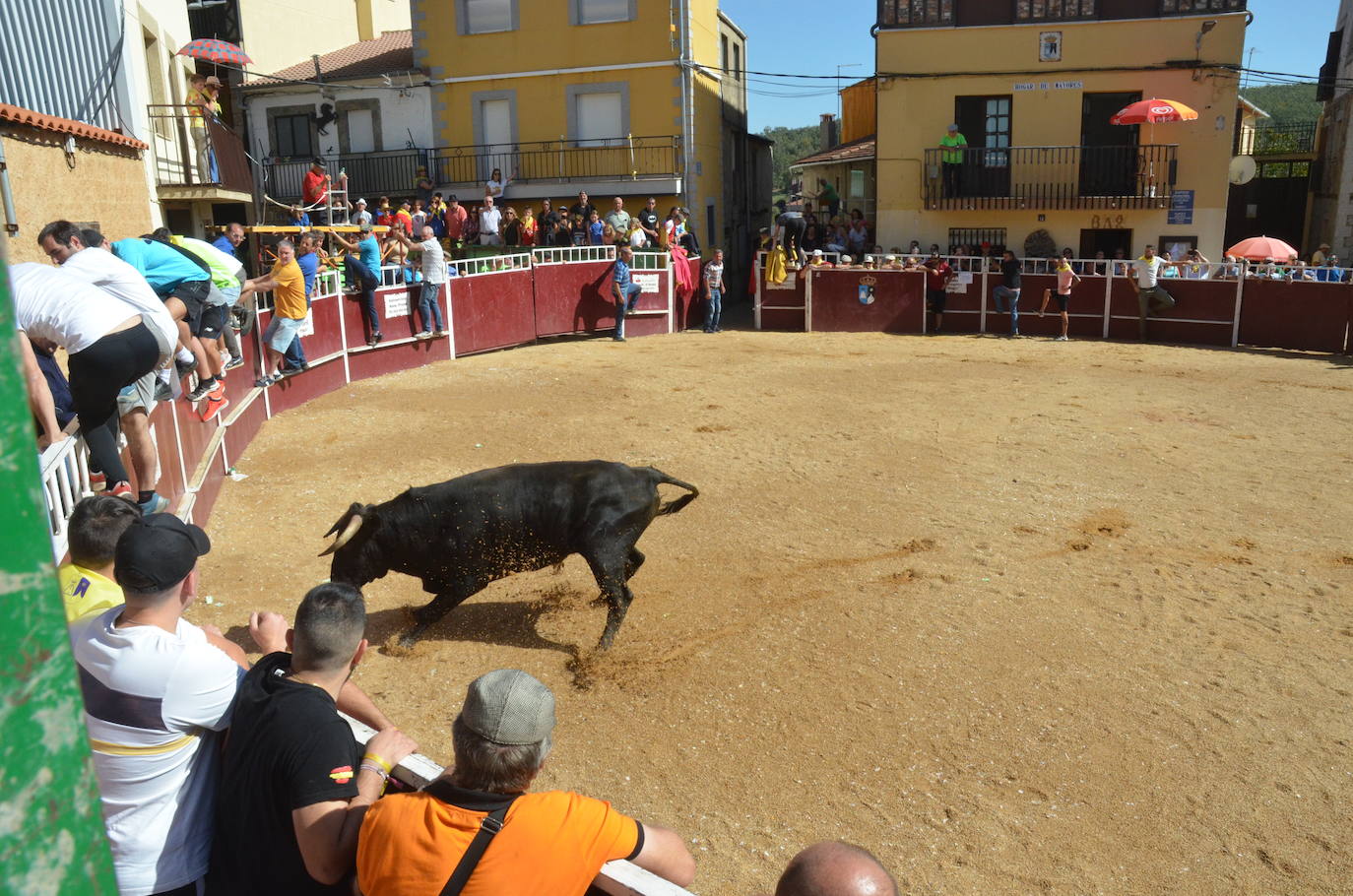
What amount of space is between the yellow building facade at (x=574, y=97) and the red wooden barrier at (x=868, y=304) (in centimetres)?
534

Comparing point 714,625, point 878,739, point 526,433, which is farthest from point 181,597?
point 526,433

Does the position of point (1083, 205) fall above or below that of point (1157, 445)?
above

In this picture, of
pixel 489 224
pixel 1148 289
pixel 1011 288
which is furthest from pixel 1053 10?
pixel 489 224

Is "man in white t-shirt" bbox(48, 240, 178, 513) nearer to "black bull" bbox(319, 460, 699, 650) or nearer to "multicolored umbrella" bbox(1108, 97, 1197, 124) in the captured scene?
"black bull" bbox(319, 460, 699, 650)

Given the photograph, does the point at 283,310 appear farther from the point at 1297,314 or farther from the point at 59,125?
the point at 1297,314

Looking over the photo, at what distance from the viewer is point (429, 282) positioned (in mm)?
16391

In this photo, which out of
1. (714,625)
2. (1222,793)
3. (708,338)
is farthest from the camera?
(708,338)

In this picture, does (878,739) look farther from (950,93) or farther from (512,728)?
(950,93)

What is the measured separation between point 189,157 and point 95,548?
18821 millimetres

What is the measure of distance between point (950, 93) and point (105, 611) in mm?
24348

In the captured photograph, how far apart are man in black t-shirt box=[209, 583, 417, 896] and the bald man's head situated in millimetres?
1066

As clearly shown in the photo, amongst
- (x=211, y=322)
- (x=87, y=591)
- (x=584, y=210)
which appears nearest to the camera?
(x=87, y=591)

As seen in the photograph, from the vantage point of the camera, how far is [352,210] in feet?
78.9

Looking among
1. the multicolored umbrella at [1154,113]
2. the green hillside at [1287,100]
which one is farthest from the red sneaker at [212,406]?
the green hillside at [1287,100]
